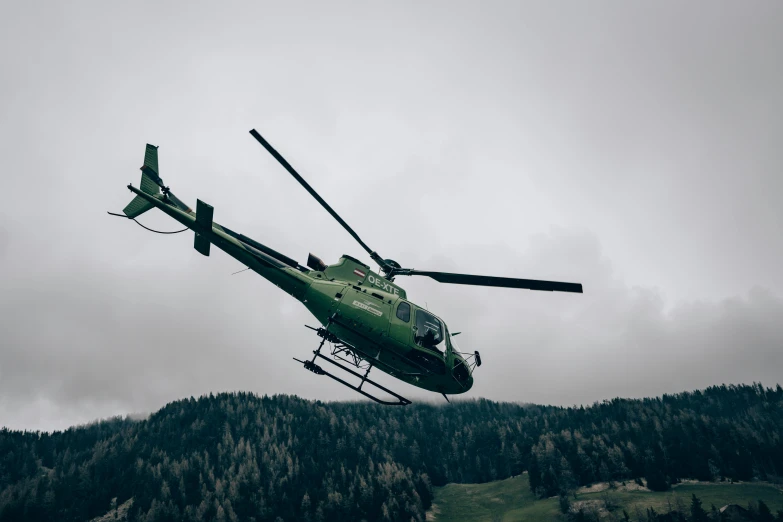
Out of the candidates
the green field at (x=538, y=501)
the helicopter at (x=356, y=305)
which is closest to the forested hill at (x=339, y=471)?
the green field at (x=538, y=501)

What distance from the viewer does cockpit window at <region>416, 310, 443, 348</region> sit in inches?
788

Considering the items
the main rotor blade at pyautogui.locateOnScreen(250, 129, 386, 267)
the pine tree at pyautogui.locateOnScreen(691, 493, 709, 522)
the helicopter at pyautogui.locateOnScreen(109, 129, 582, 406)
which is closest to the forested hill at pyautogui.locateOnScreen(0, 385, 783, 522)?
the pine tree at pyautogui.locateOnScreen(691, 493, 709, 522)

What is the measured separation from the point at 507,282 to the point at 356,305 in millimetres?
6212

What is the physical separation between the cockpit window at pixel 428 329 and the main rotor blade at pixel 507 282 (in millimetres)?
2100

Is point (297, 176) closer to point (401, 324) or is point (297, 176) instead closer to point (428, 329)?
point (401, 324)

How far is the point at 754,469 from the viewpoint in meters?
144

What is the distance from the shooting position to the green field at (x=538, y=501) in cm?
12400

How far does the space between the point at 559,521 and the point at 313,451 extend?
92.0 m

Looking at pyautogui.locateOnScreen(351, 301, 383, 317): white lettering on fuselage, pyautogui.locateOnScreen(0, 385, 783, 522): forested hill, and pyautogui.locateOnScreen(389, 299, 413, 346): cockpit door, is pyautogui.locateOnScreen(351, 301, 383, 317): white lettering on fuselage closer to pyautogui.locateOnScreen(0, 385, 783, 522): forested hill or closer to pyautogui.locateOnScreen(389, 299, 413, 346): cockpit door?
pyautogui.locateOnScreen(389, 299, 413, 346): cockpit door

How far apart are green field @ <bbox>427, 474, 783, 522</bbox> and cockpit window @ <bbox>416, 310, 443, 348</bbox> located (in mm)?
128767

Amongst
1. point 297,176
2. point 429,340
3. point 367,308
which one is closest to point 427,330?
point 429,340

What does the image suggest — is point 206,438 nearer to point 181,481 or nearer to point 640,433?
point 181,481

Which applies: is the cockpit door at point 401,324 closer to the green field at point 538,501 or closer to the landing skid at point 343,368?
the landing skid at point 343,368

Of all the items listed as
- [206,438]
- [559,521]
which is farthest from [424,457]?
[206,438]
